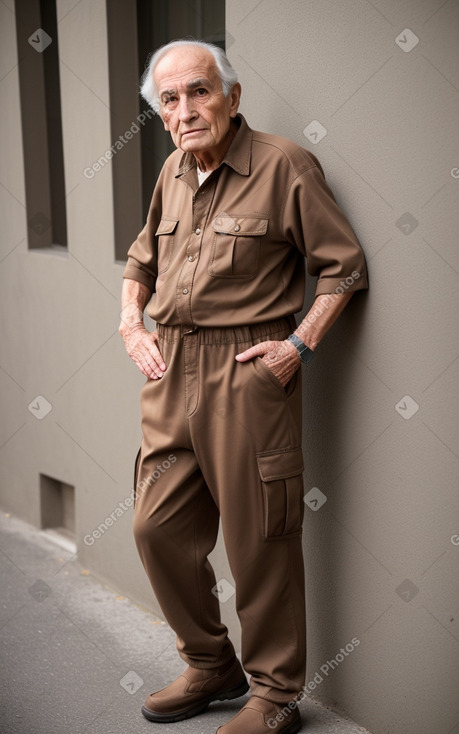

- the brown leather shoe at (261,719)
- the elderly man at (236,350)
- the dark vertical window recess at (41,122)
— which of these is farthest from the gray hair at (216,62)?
the dark vertical window recess at (41,122)

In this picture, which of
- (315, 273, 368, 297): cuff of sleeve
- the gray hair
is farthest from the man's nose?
(315, 273, 368, 297): cuff of sleeve

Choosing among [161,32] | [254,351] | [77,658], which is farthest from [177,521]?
[161,32]

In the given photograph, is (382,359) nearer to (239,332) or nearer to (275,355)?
(275,355)

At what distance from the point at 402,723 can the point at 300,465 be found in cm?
84

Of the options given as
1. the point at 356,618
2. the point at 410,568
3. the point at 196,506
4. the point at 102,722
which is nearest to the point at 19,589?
the point at 102,722

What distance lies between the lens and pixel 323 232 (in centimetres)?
291

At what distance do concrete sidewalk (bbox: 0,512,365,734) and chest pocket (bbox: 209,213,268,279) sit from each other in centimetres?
148

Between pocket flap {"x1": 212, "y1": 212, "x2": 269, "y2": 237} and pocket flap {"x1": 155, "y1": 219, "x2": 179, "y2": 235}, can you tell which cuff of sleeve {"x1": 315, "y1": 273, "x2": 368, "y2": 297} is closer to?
pocket flap {"x1": 212, "y1": 212, "x2": 269, "y2": 237}

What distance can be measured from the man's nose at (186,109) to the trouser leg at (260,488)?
64 centimetres

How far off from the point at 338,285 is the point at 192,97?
2.22 feet

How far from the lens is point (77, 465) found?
15.6 feet

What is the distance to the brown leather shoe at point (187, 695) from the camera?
3369mm

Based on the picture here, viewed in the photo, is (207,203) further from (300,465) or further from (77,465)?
(77,465)

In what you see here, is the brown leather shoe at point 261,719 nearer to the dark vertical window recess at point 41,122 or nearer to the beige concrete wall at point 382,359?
the beige concrete wall at point 382,359
